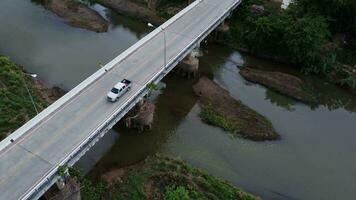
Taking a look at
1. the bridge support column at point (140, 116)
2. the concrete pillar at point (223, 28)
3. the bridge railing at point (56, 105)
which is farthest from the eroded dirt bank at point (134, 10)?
the bridge support column at point (140, 116)

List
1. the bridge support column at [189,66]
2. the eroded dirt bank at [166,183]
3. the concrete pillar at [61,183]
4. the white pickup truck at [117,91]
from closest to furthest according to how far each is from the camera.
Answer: the concrete pillar at [61,183], the eroded dirt bank at [166,183], the white pickup truck at [117,91], the bridge support column at [189,66]

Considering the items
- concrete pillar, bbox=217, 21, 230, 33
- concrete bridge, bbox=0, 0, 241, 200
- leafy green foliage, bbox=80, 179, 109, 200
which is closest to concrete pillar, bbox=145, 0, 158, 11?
concrete pillar, bbox=217, 21, 230, 33

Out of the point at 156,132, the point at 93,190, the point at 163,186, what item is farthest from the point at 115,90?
the point at 163,186

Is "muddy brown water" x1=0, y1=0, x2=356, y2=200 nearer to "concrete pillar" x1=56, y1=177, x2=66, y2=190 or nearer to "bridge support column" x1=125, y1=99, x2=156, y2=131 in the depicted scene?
"bridge support column" x1=125, y1=99, x2=156, y2=131

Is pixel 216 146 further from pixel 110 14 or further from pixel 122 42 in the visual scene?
pixel 110 14

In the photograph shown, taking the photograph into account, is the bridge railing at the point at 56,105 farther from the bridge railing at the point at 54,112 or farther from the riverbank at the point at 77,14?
the riverbank at the point at 77,14

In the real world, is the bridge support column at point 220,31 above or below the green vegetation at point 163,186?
above
